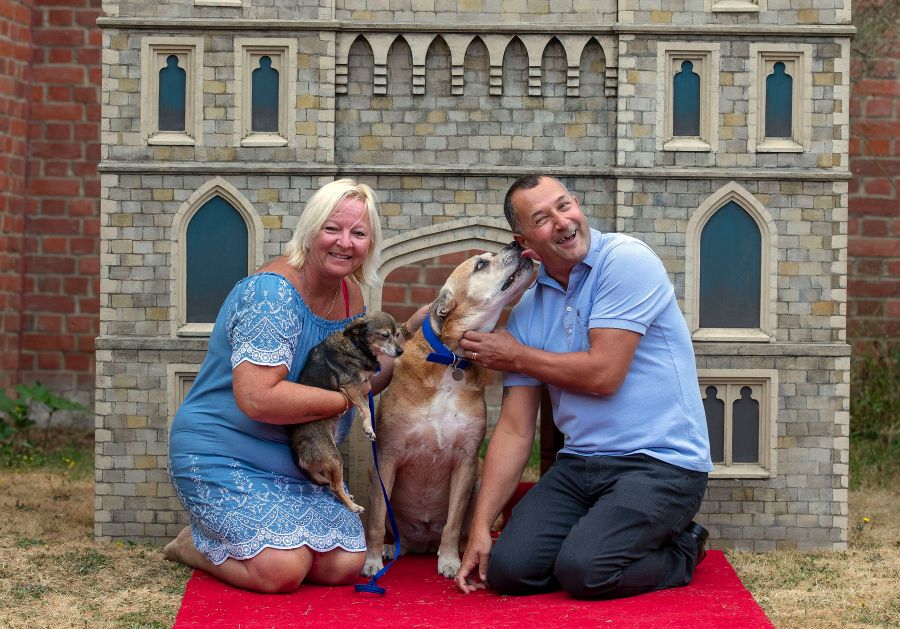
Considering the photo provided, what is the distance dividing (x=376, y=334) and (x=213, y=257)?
5.52 feet

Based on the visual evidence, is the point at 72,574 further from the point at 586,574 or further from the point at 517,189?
the point at 517,189

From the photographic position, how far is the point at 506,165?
5918mm

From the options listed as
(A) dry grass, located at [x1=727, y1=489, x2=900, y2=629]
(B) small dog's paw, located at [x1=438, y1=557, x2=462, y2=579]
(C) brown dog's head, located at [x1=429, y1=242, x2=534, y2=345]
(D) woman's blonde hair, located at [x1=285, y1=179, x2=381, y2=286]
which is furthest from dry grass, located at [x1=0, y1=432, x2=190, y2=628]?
(A) dry grass, located at [x1=727, y1=489, x2=900, y2=629]

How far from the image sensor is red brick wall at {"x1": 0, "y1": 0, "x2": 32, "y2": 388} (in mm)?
9039

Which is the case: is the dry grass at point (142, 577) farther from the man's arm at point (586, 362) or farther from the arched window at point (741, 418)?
the man's arm at point (586, 362)

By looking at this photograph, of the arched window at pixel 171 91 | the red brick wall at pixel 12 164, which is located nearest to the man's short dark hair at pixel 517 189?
the arched window at pixel 171 91

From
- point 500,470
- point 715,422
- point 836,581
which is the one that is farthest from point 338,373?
point 836,581

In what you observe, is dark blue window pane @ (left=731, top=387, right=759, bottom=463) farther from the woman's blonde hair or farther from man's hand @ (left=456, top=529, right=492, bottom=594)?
the woman's blonde hair

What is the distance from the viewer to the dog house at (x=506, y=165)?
5.84 meters

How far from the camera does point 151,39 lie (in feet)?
19.1

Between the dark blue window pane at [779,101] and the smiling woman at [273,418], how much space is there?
7.90ft

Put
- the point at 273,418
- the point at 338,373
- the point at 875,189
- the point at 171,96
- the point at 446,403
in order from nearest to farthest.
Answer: the point at 273,418 < the point at 338,373 < the point at 446,403 < the point at 171,96 < the point at 875,189

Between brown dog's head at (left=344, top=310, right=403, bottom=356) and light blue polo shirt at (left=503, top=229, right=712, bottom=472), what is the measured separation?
32.4 inches

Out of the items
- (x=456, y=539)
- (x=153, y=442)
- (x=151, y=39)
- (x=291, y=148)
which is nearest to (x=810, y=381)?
(x=456, y=539)
